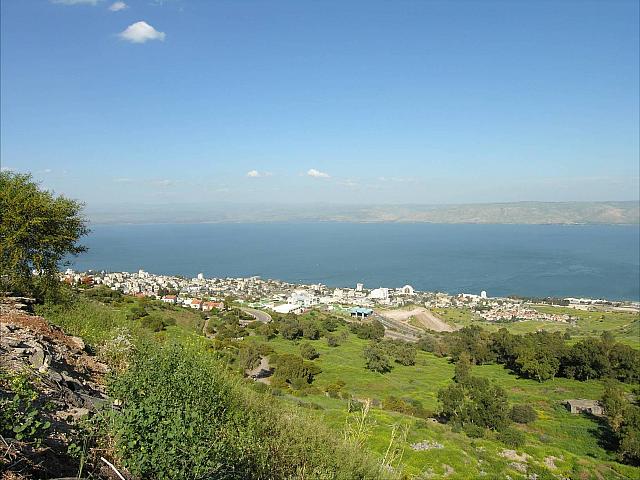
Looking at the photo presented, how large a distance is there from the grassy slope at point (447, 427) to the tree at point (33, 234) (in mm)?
11650

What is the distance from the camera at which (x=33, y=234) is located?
13.4m

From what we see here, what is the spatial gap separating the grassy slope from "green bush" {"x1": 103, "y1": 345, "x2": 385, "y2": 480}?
690cm

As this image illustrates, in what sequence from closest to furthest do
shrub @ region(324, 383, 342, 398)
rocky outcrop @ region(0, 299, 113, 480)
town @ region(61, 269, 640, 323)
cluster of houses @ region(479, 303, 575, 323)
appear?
rocky outcrop @ region(0, 299, 113, 480), shrub @ region(324, 383, 342, 398), cluster of houses @ region(479, 303, 575, 323), town @ region(61, 269, 640, 323)

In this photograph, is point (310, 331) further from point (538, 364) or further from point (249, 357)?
point (538, 364)

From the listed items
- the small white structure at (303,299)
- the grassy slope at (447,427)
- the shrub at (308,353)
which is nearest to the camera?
the grassy slope at (447,427)

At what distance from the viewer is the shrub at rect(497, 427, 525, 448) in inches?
663

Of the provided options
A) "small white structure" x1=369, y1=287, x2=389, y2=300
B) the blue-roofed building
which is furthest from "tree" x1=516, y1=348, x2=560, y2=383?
"small white structure" x1=369, y1=287, x2=389, y2=300

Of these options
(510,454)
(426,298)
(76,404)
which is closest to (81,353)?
(76,404)

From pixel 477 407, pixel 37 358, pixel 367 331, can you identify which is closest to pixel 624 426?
pixel 477 407

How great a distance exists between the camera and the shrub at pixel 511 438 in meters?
16.8

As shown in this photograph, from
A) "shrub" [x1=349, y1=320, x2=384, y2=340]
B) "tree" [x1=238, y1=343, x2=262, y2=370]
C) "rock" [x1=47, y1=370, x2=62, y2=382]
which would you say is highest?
"rock" [x1=47, y1=370, x2=62, y2=382]

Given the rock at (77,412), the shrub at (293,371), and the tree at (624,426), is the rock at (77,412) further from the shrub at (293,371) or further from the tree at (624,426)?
the tree at (624,426)

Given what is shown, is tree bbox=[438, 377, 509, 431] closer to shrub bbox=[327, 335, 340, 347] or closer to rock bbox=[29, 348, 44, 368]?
shrub bbox=[327, 335, 340, 347]

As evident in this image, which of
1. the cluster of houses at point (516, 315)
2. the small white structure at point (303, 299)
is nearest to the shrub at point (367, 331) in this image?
the small white structure at point (303, 299)
